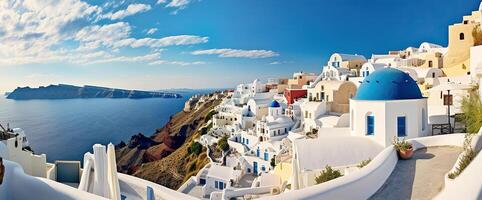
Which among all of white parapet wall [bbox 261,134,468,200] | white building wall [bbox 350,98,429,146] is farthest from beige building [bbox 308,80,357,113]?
white parapet wall [bbox 261,134,468,200]

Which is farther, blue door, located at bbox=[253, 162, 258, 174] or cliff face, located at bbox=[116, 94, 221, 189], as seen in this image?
cliff face, located at bbox=[116, 94, 221, 189]

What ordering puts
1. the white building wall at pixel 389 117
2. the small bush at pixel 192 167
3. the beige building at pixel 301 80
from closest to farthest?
1. the white building wall at pixel 389 117
2. the small bush at pixel 192 167
3. the beige building at pixel 301 80

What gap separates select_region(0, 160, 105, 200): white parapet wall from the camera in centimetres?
487

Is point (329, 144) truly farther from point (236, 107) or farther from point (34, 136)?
point (34, 136)

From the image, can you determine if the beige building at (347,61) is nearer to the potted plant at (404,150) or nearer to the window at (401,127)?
the window at (401,127)

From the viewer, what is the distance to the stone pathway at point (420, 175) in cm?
626

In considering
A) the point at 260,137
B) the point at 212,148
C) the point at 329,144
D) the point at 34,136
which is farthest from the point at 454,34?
the point at 34,136

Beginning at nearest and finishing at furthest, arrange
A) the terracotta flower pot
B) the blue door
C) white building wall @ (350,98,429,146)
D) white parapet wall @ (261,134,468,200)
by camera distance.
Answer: white parapet wall @ (261,134,468,200) < the terracotta flower pot < white building wall @ (350,98,429,146) < the blue door

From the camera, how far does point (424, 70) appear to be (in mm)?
25344

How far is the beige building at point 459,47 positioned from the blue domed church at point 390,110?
40.2ft

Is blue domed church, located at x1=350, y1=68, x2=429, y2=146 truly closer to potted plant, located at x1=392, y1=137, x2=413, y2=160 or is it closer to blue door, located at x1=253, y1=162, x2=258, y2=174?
potted plant, located at x1=392, y1=137, x2=413, y2=160

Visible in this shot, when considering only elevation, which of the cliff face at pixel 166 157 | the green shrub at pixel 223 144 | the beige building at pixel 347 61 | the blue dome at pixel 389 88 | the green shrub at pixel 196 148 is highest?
the beige building at pixel 347 61

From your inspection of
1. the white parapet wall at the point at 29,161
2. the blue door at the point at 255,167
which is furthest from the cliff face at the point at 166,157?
the white parapet wall at the point at 29,161

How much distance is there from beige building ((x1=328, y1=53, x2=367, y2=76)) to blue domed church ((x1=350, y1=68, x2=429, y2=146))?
2831 centimetres
